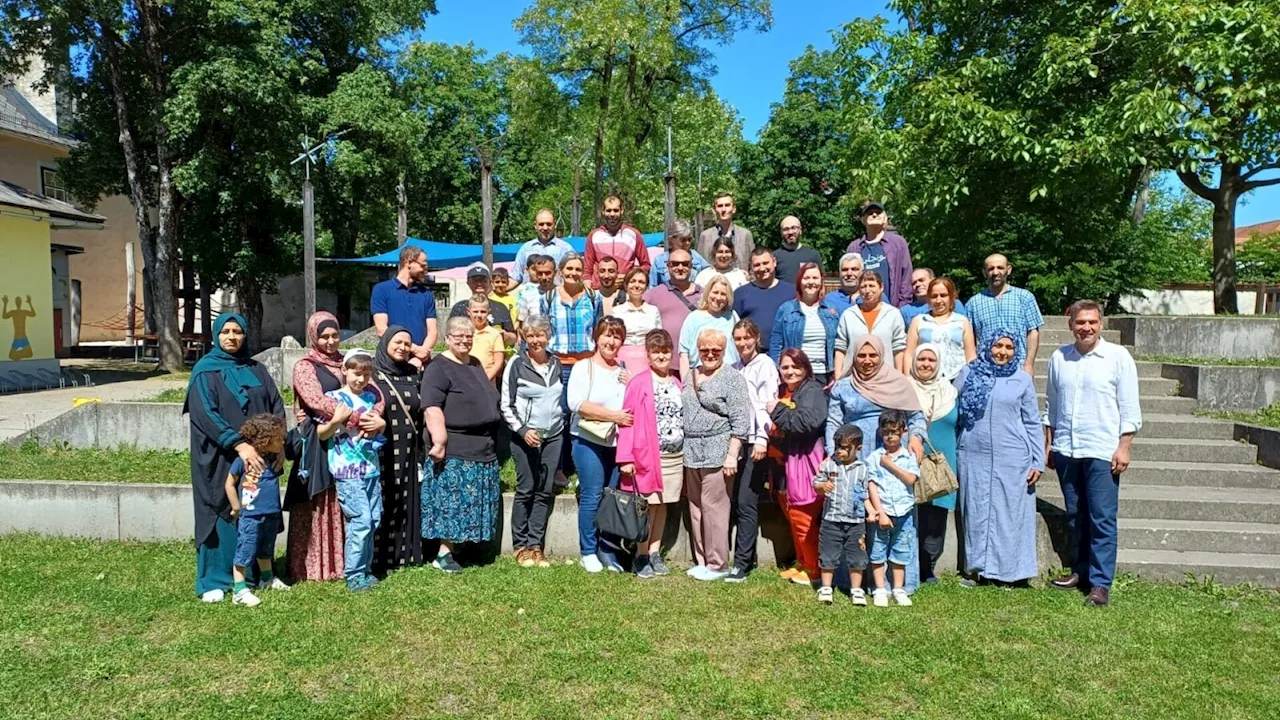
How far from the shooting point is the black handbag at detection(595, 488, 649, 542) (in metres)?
5.41

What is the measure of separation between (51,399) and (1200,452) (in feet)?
53.7

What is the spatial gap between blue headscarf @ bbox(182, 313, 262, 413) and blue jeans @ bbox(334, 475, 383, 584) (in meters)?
0.81

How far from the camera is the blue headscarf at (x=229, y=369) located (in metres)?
5.05

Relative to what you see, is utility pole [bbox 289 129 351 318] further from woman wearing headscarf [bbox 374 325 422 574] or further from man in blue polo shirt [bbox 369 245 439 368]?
woman wearing headscarf [bbox 374 325 422 574]

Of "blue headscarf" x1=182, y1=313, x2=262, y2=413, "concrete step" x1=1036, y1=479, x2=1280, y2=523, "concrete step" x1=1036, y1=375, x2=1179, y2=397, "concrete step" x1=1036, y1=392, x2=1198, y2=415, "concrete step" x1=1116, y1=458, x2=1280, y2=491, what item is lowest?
"concrete step" x1=1036, y1=479, x2=1280, y2=523

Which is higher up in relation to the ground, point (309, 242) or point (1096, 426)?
point (309, 242)

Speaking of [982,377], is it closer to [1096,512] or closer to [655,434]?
[1096,512]

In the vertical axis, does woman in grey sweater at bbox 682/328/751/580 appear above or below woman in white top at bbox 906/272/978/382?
below

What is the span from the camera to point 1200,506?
6.16 meters

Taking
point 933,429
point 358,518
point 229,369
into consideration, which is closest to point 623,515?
point 358,518

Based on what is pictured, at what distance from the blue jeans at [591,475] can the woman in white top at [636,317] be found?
667 millimetres

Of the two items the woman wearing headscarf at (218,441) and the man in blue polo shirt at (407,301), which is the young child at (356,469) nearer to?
the woman wearing headscarf at (218,441)

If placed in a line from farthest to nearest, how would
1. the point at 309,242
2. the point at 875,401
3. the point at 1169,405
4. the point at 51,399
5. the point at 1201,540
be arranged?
the point at 309,242 < the point at 51,399 < the point at 1169,405 < the point at 1201,540 < the point at 875,401

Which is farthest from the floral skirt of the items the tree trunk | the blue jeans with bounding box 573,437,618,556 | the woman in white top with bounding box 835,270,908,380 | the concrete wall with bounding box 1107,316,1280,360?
the tree trunk
